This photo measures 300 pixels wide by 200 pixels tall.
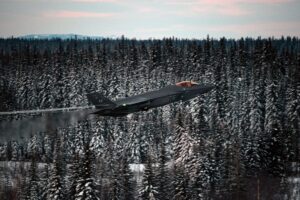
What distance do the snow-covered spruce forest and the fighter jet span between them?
1112 inches

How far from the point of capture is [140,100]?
122ft

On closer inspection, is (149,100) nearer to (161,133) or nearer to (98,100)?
(98,100)

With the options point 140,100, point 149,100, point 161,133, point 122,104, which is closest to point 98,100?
point 122,104

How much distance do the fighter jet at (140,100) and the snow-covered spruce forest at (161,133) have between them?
2825cm

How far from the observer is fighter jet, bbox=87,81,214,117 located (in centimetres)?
3575

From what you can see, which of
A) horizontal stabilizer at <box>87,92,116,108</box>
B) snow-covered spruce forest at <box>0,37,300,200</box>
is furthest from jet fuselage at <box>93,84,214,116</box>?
snow-covered spruce forest at <box>0,37,300,200</box>

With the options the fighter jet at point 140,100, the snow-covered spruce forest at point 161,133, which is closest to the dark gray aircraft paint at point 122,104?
the fighter jet at point 140,100

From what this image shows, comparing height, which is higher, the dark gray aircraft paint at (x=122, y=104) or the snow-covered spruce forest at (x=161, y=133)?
the dark gray aircraft paint at (x=122, y=104)

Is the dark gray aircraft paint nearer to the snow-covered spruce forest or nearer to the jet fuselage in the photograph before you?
the jet fuselage

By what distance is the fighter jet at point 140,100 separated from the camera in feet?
117

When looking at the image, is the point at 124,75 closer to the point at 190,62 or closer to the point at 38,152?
the point at 190,62

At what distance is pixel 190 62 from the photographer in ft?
502

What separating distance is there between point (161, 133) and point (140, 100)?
9278cm

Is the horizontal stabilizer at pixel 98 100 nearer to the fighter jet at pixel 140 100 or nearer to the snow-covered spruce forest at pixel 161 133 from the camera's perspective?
the fighter jet at pixel 140 100
